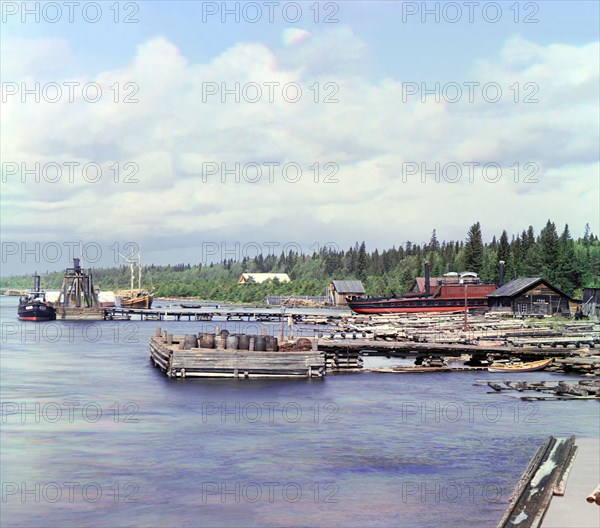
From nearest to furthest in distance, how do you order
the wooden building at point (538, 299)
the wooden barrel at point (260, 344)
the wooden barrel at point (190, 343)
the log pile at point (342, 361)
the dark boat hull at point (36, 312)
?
the wooden barrel at point (260, 344)
the wooden barrel at point (190, 343)
the log pile at point (342, 361)
the wooden building at point (538, 299)
the dark boat hull at point (36, 312)

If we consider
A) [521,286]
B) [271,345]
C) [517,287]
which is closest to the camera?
[271,345]

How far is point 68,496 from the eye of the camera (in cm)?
2728

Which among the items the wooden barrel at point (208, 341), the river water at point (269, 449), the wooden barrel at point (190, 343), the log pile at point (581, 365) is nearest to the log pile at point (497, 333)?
the log pile at point (581, 365)

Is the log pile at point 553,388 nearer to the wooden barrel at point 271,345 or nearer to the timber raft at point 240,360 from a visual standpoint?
the timber raft at point 240,360

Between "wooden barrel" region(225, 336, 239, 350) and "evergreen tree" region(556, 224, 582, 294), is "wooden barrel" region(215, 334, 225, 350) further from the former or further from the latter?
"evergreen tree" region(556, 224, 582, 294)

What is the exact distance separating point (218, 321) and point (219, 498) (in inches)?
4699

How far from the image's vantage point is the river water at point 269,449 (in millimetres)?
25656

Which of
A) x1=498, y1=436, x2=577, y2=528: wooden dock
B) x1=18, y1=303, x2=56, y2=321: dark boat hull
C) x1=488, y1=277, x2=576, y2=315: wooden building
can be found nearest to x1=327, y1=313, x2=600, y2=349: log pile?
x1=488, y1=277, x2=576, y2=315: wooden building

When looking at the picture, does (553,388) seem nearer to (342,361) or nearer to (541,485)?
(342,361)

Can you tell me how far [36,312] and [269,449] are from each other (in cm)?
12636

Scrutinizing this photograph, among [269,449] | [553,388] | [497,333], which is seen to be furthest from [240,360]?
[497,333]

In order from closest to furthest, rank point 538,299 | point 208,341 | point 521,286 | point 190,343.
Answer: point 208,341 → point 190,343 → point 538,299 → point 521,286

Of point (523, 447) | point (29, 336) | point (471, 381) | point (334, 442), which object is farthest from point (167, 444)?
point (29, 336)

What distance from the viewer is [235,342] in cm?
5556
